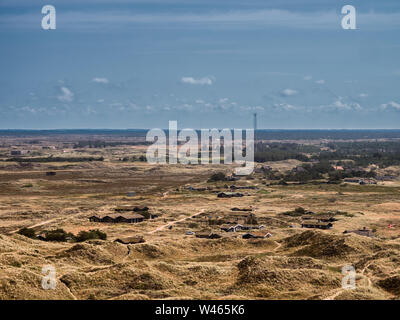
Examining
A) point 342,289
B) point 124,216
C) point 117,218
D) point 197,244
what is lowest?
point 117,218

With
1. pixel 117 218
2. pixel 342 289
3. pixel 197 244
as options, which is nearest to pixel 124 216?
pixel 117 218

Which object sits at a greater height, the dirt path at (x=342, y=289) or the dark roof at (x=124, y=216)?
the dirt path at (x=342, y=289)

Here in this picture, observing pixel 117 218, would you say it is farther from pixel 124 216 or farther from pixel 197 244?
pixel 197 244

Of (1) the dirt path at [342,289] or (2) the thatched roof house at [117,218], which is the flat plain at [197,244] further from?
(2) the thatched roof house at [117,218]

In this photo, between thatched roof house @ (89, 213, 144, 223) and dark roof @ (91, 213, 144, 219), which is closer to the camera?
thatched roof house @ (89, 213, 144, 223)

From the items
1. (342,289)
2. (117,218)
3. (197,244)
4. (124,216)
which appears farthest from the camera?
(124,216)

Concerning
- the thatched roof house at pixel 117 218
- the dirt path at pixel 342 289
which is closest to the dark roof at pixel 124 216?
the thatched roof house at pixel 117 218

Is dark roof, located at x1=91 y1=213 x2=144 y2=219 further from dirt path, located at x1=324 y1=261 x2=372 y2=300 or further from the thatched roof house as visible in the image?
dirt path, located at x1=324 y1=261 x2=372 y2=300

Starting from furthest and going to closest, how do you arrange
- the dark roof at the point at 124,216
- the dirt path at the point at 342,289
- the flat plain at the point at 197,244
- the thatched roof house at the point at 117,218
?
the dark roof at the point at 124,216 → the thatched roof house at the point at 117,218 → the flat plain at the point at 197,244 → the dirt path at the point at 342,289

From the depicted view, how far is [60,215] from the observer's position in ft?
233

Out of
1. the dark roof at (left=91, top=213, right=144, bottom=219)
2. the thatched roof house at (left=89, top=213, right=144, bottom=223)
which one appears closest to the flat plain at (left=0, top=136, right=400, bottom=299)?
the thatched roof house at (left=89, top=213, right=144, bottom=223)

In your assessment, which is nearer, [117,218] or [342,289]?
[342,289]

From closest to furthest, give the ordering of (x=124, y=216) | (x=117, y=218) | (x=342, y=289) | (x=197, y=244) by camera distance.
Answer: (x=342, y=289), (x=197, y=244), (x=117, y=218), (x=124, y=216)
